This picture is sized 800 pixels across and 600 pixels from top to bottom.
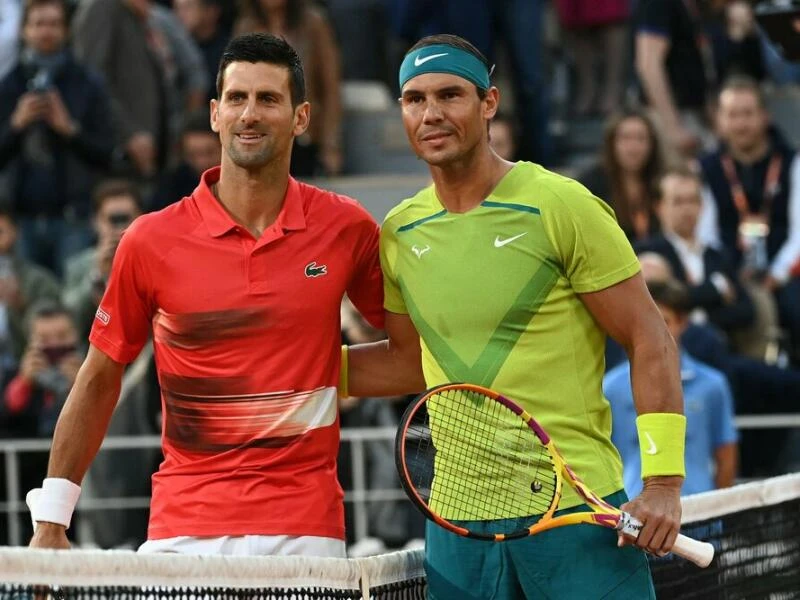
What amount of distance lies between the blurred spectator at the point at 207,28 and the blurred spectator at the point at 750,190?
3.71 meters

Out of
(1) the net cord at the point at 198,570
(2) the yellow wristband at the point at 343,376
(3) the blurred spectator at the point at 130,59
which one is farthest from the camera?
(3) the blurred spectator at the point at 130,59

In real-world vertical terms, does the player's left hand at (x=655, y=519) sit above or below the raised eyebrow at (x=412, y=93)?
below

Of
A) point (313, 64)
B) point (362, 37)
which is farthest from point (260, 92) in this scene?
point (362, 37)

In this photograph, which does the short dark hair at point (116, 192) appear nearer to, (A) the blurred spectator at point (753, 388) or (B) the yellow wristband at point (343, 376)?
(A) the blurred spectator at point (753, 388)

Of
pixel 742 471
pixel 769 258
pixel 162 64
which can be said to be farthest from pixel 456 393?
pixel 162 64

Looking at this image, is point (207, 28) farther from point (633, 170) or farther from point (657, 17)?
point (633, 170)

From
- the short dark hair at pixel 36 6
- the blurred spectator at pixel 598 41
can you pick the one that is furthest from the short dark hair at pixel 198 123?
the blurred spectator at pixel 598 41

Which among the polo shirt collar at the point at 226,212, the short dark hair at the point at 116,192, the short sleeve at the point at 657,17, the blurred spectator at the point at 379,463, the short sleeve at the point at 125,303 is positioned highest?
the short sleeve at the point at 657,17

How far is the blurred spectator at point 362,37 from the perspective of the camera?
535 inches

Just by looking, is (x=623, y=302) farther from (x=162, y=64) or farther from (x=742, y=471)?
(x=162, y=64)

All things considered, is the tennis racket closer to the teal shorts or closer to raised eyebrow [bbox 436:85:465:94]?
the teal shorts

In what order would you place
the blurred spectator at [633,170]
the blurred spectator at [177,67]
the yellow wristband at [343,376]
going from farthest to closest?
the blurred spectator at [177,67] → the blurred spectator at [633,170] → the yellow wristband at [343,376]

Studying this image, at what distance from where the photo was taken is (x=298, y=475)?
5027 millimetres

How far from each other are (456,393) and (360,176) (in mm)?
8686
